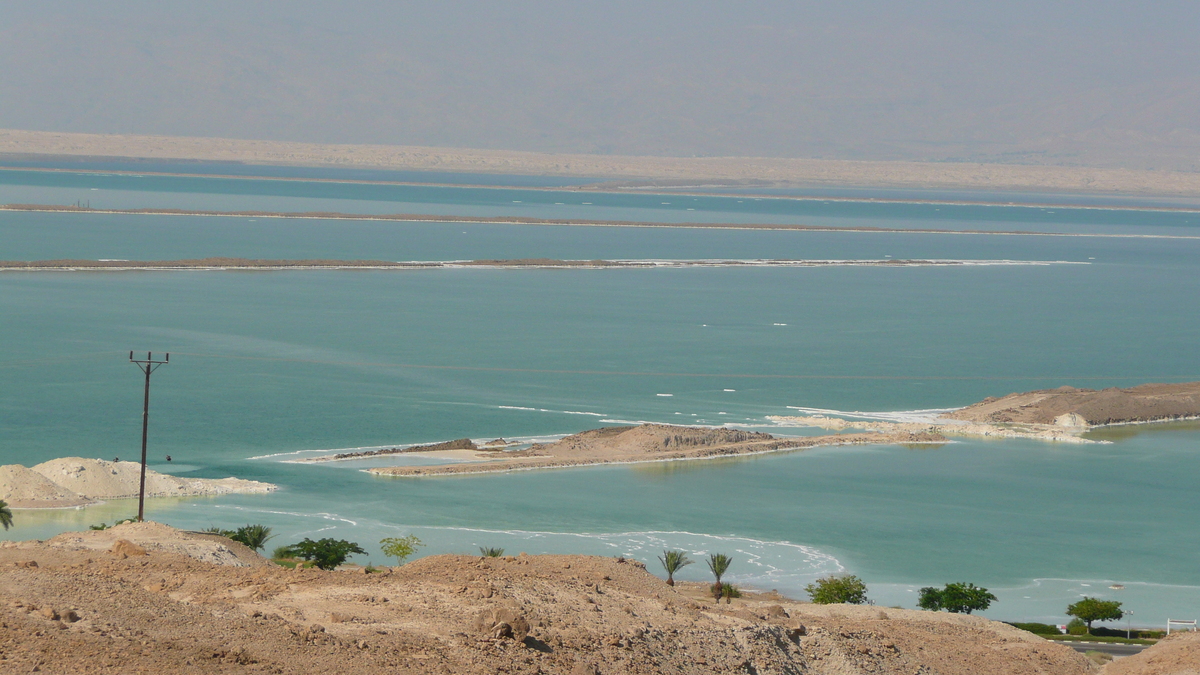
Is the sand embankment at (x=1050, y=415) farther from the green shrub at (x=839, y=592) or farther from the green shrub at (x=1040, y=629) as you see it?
the green shrub at (x=1040, y=629)

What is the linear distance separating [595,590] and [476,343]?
1749 inches

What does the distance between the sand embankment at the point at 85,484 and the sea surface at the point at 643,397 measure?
645mm

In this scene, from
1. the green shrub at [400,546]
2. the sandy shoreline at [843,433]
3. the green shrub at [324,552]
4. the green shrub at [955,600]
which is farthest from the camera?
the sandy shoreline at [843,433]

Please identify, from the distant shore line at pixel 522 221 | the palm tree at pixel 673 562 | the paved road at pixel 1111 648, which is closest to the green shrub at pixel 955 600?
the paved road at pixel 1111 648

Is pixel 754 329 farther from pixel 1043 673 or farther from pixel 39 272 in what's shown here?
pixel 1043 673

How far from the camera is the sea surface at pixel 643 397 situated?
113ft

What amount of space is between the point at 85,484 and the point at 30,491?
1.26 meters

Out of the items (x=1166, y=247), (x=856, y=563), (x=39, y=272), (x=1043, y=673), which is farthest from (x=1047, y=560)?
(x=1166, y=247)

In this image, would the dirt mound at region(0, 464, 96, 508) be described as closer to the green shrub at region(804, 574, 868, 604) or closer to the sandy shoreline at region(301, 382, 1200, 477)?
the sandy shoreline at region(301, 382, 1200, 477)

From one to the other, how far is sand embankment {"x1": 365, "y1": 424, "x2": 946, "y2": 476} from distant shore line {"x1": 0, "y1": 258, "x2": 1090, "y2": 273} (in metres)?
53.5

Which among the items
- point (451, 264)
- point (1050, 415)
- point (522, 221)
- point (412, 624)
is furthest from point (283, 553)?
point (522, 221)

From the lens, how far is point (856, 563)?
33.3 metres

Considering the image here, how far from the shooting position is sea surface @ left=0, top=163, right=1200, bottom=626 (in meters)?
34.3

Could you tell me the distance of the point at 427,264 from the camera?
99.4 meters
